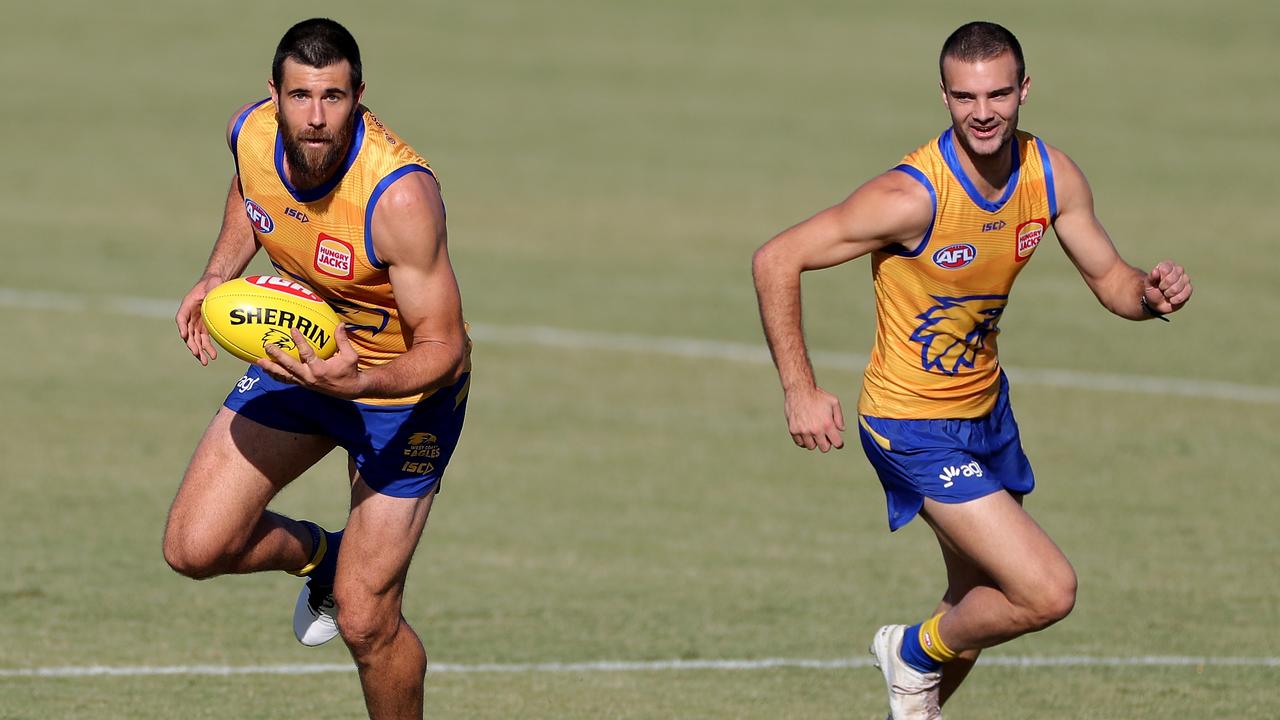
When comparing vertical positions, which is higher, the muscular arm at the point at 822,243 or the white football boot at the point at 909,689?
the muscular arm at the point at 822,243

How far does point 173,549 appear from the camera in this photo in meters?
8.20

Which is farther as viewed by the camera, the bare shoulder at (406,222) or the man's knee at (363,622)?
the man's knee at (363,622)

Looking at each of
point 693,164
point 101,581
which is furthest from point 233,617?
point 693,164

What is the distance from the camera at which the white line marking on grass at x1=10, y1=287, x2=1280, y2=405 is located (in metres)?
16.5

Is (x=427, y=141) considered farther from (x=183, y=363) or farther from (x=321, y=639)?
(x=321, y=639)

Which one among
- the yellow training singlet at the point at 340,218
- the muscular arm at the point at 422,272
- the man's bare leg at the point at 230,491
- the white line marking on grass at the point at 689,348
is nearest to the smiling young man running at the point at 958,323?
the muscular arm at the point at 422,272

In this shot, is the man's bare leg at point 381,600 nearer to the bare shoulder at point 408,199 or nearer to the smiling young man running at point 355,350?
the smiling young man running at point 355,350

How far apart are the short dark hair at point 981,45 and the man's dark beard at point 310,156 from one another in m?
2.46

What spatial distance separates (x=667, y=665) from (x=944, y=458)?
91.1 inches

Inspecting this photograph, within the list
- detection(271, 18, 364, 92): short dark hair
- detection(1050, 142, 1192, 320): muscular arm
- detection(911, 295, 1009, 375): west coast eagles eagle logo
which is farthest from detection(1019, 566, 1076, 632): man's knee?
detection(271, 18, 364, 92): short dark hair

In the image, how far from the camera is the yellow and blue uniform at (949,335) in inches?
322

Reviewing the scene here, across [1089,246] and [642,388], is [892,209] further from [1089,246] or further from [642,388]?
[642,388]

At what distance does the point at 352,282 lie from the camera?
26.2ft

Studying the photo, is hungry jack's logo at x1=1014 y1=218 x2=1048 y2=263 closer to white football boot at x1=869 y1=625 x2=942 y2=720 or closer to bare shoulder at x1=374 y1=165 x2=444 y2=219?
Result: white football boot at x1=869 y1=625 x2=942 y2=720
